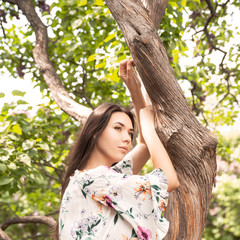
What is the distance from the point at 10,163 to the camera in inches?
110

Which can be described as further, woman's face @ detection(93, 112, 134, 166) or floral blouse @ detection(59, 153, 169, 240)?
woman's face @ detection(93, 112, 134, 166)

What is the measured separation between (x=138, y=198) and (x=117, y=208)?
98mm

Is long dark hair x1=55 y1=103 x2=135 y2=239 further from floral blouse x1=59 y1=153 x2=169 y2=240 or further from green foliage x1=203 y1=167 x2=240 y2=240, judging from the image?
green foliage x1=203 y1=167 x2=240 y2=240

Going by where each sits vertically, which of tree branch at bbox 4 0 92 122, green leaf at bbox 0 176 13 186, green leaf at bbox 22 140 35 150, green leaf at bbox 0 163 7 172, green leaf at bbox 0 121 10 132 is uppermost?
tree branch at bbox 4 0 92 122

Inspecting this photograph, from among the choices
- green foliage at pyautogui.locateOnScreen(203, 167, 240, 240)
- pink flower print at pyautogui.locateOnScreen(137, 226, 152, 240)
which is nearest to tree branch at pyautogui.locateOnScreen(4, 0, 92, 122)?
pink flower print at pyautogui.locateOnScreen(137, 226, 152, 240)

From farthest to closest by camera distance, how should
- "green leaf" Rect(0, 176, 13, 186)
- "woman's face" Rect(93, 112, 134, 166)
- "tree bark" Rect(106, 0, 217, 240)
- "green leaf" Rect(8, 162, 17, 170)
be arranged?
"green leaf" Rect(8, 162, 17, 170) < "green leaf" Rect(0, 176, 13, 186) < "woman's face" Rect(93, 112, 134, 166) < "tree bark" Rect(106, 0, 217, 240)

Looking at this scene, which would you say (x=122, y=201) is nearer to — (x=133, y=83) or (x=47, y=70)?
(x=133, y=83)

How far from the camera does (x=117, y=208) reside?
148 centimetres

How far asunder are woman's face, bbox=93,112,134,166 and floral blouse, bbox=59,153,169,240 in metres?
0.21

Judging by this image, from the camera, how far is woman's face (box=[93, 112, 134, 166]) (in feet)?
5.81

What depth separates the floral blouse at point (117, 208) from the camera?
146 cm

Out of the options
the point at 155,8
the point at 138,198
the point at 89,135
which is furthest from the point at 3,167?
the point at 155,8

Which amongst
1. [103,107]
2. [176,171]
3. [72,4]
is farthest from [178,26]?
[176,171]

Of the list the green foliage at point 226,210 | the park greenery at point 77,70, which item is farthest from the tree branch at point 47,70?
the green foliage at point 226,210
